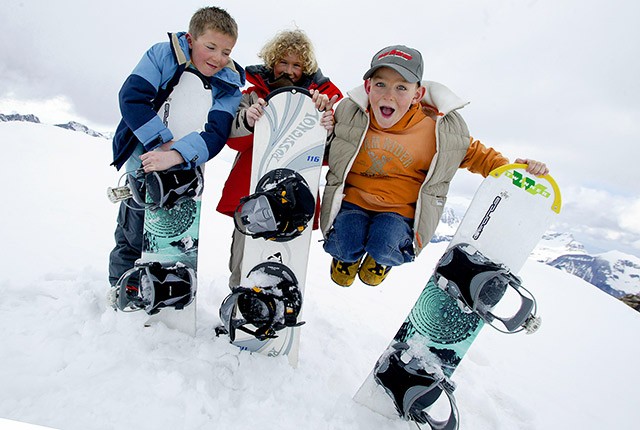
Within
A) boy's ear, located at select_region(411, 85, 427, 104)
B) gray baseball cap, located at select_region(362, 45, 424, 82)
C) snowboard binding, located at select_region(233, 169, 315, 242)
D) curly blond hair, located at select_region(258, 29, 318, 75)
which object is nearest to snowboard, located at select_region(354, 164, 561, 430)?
boy's ear, located at select_region(411, 85, 427, 104)

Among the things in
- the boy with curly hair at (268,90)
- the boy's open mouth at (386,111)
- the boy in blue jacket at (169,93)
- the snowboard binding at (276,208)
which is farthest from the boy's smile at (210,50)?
the boy's open mouth at (386,111)

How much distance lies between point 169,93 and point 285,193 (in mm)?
1153

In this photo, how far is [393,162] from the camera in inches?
91.6

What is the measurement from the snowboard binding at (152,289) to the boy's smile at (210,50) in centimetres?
138

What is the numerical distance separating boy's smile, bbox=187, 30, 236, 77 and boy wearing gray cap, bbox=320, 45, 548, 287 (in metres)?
0.85

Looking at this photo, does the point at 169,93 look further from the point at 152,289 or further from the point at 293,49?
the point at 152,289

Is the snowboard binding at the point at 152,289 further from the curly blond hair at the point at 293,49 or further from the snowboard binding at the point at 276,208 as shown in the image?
the curly blond hair at the point at 293,49

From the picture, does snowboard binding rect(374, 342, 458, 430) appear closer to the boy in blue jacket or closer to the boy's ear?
the boy's ear

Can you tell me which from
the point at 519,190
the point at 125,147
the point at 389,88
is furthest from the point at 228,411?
the point at 519,190

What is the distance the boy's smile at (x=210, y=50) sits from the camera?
2100 millimetres

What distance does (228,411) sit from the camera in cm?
172

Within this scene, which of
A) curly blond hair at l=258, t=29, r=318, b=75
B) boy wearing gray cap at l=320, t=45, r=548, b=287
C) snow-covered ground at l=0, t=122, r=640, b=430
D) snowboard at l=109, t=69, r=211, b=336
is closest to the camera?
snow-covered ground at l=0, t=122, r=640, b=430

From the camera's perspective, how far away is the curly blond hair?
7.88 feet

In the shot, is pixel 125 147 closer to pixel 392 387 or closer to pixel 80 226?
pixel 392 387
